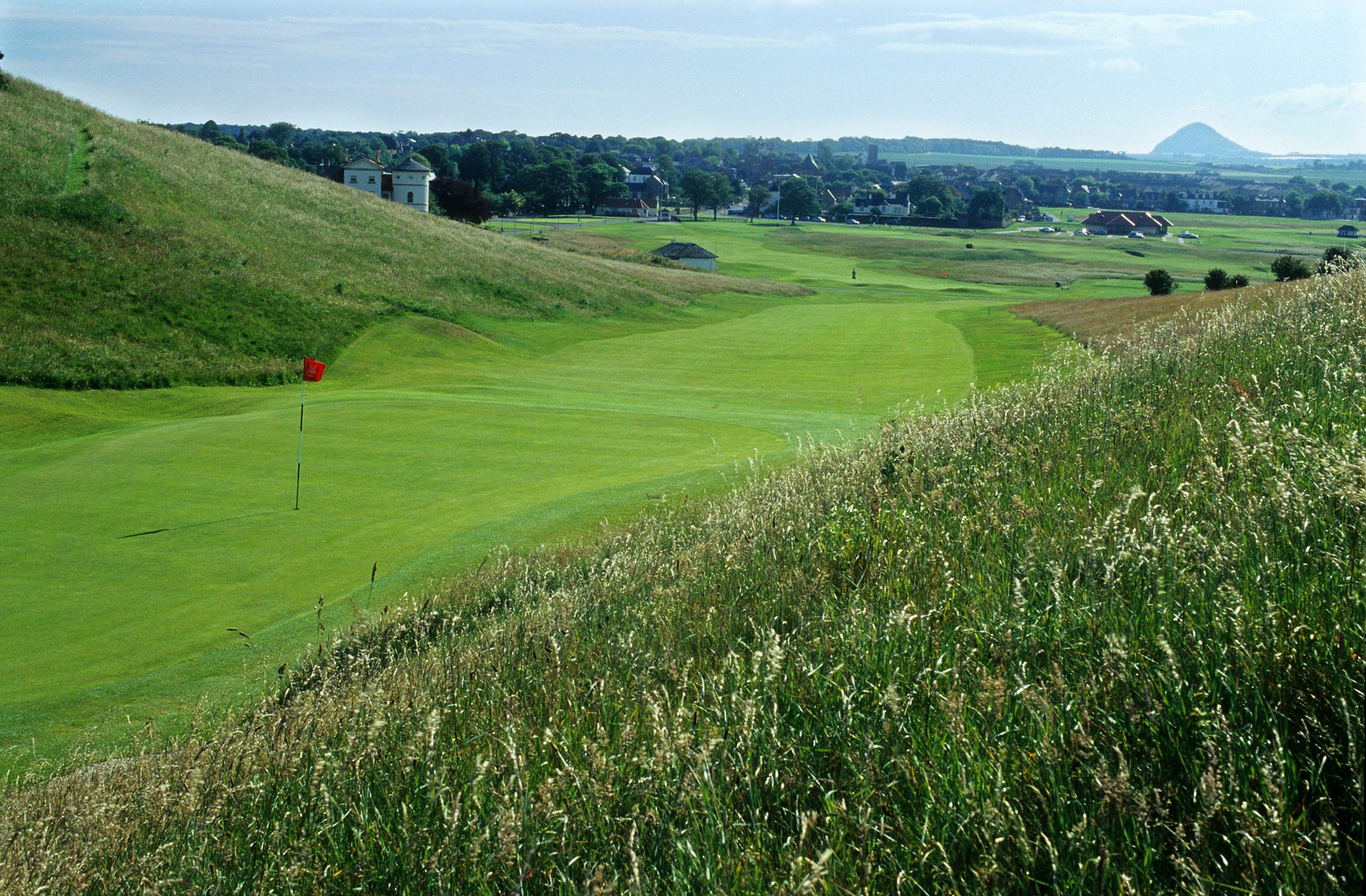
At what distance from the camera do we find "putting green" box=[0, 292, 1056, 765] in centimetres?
971

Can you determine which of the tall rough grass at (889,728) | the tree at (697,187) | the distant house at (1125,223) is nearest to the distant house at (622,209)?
the tree at (697,187)

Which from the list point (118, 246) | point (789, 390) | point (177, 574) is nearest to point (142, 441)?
point (177, 574)

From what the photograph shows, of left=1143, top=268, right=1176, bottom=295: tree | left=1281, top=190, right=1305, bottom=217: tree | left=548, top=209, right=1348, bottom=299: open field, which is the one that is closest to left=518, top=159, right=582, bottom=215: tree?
left=548, top=209, right=1348, bottom=299: open field

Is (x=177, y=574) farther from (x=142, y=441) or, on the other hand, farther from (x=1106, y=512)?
(x=1106, y=512)

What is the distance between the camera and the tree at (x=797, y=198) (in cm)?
17262

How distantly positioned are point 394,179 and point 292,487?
7885cm

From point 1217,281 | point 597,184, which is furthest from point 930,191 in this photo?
point 1217,281

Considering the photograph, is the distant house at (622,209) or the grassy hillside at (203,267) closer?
the grassy hillside at (203,267)

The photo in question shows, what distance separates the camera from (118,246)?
122ft

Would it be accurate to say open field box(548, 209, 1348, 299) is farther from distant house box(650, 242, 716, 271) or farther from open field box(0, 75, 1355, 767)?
open field box(0, 75, 1355, 767)

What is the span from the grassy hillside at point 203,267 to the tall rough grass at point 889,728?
25480 millimetres

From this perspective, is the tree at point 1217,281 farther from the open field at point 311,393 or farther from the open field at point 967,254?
the open field at point 967,254

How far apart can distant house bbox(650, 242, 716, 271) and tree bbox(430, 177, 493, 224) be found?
18.3 metres

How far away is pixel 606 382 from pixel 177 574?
20250 mm
